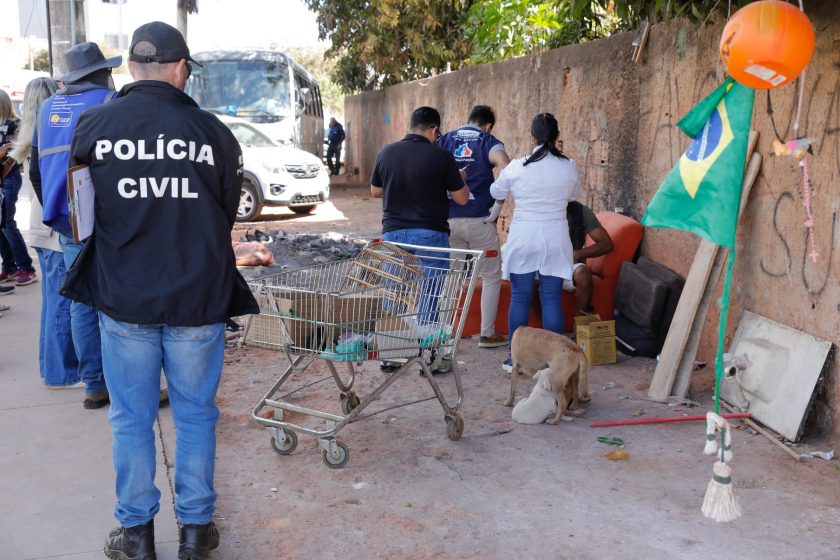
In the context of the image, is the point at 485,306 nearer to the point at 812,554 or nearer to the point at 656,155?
the point at 656,155

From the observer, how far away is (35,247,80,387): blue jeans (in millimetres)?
5352

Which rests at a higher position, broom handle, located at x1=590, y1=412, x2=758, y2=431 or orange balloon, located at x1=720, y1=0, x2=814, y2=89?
orange balloon, located at x1=720, y1=0, x2=814, y2=89

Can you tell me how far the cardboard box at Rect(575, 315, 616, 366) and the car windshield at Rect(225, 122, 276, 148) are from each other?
11280 millimetres

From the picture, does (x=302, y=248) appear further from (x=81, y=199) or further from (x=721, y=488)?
(x=721, y=488)

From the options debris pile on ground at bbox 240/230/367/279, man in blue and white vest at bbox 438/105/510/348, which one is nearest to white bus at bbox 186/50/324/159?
debris pile on ground at bbox 240/230/367/279

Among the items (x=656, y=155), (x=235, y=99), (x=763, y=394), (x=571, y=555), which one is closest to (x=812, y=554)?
(x=571, y=555)

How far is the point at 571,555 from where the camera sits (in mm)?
3539

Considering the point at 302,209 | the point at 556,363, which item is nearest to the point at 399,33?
the point at 302,209

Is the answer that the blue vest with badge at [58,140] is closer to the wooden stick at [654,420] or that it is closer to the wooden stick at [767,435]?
the wooden stick at [654,420]

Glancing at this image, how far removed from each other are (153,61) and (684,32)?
4.62 meters

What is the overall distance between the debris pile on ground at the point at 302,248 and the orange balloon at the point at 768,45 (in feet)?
22.7

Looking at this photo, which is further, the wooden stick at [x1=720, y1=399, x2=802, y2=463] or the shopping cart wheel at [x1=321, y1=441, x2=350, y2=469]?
the wooden stick at [x1=720, y1=399, x2=802, y2=463]

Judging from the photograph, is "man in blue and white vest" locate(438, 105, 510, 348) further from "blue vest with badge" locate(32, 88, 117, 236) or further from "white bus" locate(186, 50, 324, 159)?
"white bus" locate(186, 50, 324, 159)

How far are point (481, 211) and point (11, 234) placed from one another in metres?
5.12
